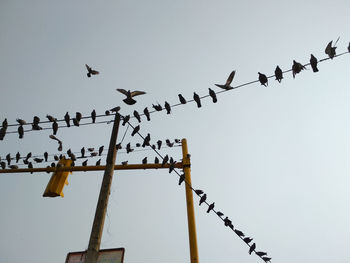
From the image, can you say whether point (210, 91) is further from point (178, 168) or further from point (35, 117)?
point (35, 117)

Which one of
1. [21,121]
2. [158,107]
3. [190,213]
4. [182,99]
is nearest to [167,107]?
[158,107]

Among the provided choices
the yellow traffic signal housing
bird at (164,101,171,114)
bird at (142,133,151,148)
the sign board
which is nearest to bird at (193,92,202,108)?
bird at (164,101,171,114)

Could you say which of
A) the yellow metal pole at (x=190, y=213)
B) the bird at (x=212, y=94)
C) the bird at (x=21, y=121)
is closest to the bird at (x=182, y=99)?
the bird at (x=212, y=94)

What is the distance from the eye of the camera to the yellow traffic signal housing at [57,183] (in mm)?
5027

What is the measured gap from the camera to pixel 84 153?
6230 mm

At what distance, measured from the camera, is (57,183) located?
5.15 m

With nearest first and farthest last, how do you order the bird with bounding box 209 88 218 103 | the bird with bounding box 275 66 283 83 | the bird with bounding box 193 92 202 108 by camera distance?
the bird with bounding box 275 66 283 83 → the bird with bounding box 209 88 218 103 → the bird with bounding box 193 92 202 108

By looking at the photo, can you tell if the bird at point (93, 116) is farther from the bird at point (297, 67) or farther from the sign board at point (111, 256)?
the bird at point (297, 67)

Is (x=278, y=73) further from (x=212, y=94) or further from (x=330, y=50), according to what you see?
(x=212, y=94)

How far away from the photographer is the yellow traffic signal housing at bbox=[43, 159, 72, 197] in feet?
16.5

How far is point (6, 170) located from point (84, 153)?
1891 mm

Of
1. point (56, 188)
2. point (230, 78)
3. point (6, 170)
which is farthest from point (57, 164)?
point (230, 78)

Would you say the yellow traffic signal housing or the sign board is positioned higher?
the yellow traffic signal housing

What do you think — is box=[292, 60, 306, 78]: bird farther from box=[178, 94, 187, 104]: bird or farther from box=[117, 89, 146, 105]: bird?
box=[117, 89, 146, 105]: bird
